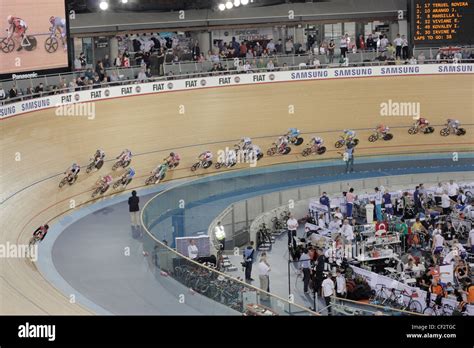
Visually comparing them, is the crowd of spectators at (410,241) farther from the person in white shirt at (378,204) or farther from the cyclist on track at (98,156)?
the cyclist on track at (98,156)

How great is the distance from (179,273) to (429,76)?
1704 cm

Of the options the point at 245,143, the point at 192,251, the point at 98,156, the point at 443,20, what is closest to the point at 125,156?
the point at 98,156

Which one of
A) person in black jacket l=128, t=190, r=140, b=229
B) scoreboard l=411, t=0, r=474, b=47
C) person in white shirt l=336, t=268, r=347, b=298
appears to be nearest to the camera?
person in white shirt l=336, t=268, r=347, b=298

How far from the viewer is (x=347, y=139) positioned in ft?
81.1

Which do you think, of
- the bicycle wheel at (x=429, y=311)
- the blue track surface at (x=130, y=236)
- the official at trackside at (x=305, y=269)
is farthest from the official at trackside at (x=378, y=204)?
the bicycle wheel at (x=429, y=311)

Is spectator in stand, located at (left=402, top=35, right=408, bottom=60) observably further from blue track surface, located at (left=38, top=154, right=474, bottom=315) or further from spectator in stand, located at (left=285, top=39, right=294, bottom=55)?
blue track surface, located at (left=38, top=154, right=474, bottom=315)

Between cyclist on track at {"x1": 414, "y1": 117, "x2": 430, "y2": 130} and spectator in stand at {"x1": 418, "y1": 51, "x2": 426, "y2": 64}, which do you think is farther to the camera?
spectator in stand at {"x1": 418, "y1": 51, "x2": 426, "y2": 64}

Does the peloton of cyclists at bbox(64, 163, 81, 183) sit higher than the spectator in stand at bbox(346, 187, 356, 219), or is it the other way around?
the peloton of cyclists at bbox(64, 163, 81, 183)

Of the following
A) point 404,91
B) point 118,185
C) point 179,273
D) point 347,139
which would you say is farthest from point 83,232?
point 404,91

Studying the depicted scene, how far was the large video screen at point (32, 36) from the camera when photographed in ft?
51.8

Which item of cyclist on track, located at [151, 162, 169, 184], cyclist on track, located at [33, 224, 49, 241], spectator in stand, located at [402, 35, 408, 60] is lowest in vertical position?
cyclist on track, located at [33, 224, 49, 241]
